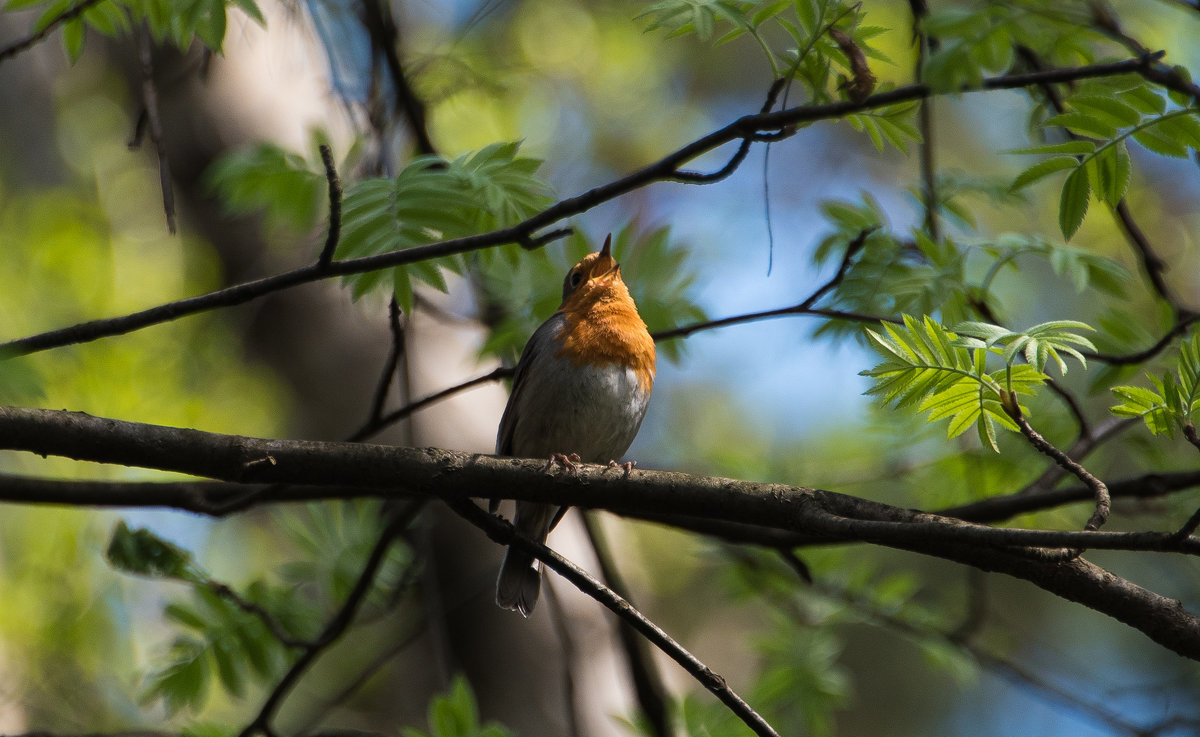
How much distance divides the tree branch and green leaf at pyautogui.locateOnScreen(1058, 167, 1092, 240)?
13.1 inches

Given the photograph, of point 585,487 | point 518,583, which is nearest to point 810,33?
point 585,487

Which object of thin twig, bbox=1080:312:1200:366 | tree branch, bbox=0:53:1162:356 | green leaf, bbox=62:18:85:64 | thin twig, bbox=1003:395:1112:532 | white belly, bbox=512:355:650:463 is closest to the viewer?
tree branch, bbox=0:53:1162:356

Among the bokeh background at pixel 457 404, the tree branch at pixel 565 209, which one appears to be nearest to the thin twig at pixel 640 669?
the bokeh background at pixel 457 404

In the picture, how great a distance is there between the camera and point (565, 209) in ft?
8.01

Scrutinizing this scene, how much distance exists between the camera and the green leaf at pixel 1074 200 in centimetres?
265

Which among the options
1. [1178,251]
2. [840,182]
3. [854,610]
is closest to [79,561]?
[854,610]

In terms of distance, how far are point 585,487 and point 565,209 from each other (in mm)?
892

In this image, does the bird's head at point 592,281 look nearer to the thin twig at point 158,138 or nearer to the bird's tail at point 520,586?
the bird's tail at point 520,586

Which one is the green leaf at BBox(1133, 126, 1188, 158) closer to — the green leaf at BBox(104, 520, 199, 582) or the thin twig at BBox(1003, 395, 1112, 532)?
the thin twig at BBox(1003, 395, 1112, 532)

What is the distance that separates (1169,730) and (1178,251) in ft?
27.5

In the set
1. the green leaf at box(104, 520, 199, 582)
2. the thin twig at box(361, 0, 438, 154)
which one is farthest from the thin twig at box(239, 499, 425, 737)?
the thin twig at box(361, 0, 438, 154)

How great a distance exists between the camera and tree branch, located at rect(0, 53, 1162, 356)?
2.21 meters

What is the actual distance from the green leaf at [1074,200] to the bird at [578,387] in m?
2.48

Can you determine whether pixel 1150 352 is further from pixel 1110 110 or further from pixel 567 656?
pixel 567 656
